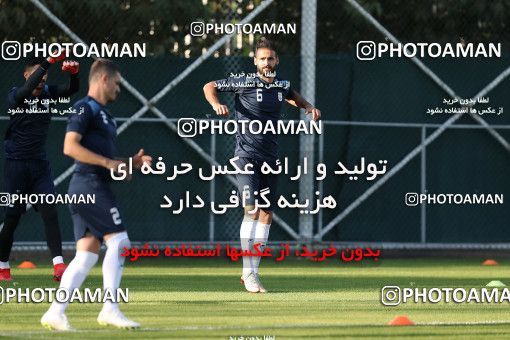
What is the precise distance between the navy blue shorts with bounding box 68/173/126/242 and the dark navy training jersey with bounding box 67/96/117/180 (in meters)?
0.05

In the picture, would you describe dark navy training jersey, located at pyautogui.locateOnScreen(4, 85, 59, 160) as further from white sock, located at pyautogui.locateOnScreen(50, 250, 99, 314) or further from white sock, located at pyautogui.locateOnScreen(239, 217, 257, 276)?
white sock, located at pyautogui.locateOnScreen(50, 250, 99, 314)

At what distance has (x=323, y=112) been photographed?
1797cm

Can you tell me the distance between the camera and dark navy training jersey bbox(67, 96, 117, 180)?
931 centimetres

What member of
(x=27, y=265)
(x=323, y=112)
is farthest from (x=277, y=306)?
(x=323, y=112)

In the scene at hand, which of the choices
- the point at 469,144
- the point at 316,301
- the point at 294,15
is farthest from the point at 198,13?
the point at 316,301

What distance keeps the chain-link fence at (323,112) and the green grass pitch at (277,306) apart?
1.35 meters

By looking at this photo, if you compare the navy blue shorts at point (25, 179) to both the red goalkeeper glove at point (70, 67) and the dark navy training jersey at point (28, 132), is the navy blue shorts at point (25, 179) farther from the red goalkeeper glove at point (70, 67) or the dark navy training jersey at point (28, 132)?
the red goalkeeper glove at point (70, 67)

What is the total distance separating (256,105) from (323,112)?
5.18 metres

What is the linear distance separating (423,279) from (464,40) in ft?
17.8

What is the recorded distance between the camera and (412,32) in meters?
19.0

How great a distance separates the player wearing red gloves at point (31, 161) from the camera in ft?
43.5

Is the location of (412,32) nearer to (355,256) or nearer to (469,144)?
(469,144)

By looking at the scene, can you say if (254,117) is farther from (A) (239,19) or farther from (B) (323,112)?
(A) (239,19)

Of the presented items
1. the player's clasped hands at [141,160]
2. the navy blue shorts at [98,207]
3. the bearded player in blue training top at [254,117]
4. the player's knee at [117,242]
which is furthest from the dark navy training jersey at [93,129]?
the bearded player in blue training top at [254,117]
